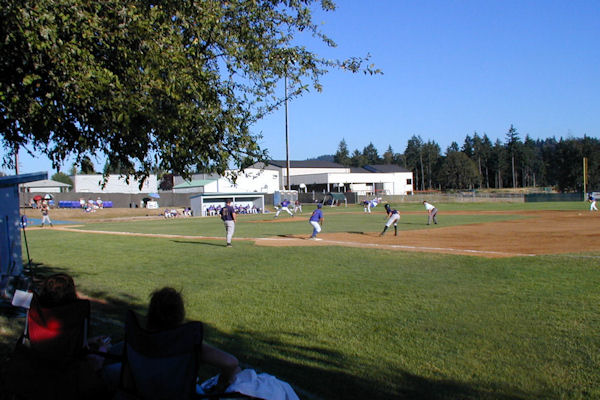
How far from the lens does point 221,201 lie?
51688 mm

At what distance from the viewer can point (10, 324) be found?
291 inches

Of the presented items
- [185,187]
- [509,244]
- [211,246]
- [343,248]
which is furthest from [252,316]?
[185,187]

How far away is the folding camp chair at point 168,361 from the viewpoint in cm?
339

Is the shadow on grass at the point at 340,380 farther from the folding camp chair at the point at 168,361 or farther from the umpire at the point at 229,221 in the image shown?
the umpire at the point at 229,221

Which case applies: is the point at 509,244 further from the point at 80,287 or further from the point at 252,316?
the point at 80,287

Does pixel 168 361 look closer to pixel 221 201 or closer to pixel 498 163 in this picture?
pixel 221 201

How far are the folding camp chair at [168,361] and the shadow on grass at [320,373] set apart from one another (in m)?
1.83

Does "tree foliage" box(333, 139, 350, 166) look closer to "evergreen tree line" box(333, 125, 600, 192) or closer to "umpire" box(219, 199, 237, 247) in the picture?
"evergreen tree line" box(333, 125, 600, 192)

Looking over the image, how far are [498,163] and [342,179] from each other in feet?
211

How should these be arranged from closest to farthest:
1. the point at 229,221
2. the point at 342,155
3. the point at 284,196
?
the point at 229,221
the point at 284,196
the point at 342,155

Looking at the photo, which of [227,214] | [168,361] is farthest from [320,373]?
[227,214]

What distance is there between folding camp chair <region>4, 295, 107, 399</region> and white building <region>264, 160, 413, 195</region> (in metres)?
75.2

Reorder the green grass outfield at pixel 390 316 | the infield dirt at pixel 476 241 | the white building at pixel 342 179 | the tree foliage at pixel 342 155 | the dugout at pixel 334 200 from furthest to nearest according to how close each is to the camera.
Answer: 1. the tree foliage at pixel 342 155
2. the white building at pixel 342 179
3. the dugout at pixel 334 200
4. the infield dirt at pixel 476 241
5. the green grass outfield at pixel 390 316

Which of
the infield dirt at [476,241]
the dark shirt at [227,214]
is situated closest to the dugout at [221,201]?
the infield dirt at [476,241]
